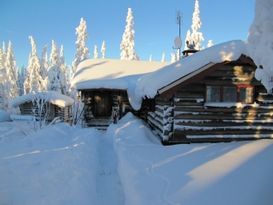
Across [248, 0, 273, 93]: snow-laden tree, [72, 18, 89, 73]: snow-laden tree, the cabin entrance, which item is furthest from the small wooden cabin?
[72, 18, 89, 73]: snow-laden tree

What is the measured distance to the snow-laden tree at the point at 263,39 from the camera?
24.9 ft

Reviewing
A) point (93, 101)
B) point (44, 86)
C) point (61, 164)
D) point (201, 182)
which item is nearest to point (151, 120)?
point (93, 101)

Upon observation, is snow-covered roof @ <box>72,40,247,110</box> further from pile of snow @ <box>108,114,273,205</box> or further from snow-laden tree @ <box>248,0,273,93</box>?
snow-laden tree @ <box>248,0,273,93</box>

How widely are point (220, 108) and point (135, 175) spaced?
6.69 m

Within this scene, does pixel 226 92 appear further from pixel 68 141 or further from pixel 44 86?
pixel 44 86

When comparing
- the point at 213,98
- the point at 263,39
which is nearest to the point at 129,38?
the point at 213,98

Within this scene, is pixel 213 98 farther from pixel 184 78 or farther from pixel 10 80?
pixel 10 80

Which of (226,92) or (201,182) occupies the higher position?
(226,92)

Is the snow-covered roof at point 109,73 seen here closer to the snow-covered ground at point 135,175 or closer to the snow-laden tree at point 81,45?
the snow-covered ground at point 135,175

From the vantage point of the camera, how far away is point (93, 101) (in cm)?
2233

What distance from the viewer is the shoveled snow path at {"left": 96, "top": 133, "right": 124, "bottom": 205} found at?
6.86 m

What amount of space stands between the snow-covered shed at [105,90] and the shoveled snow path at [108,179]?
24.8 feet

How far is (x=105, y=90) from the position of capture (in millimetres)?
21734

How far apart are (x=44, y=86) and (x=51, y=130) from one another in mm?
35805
